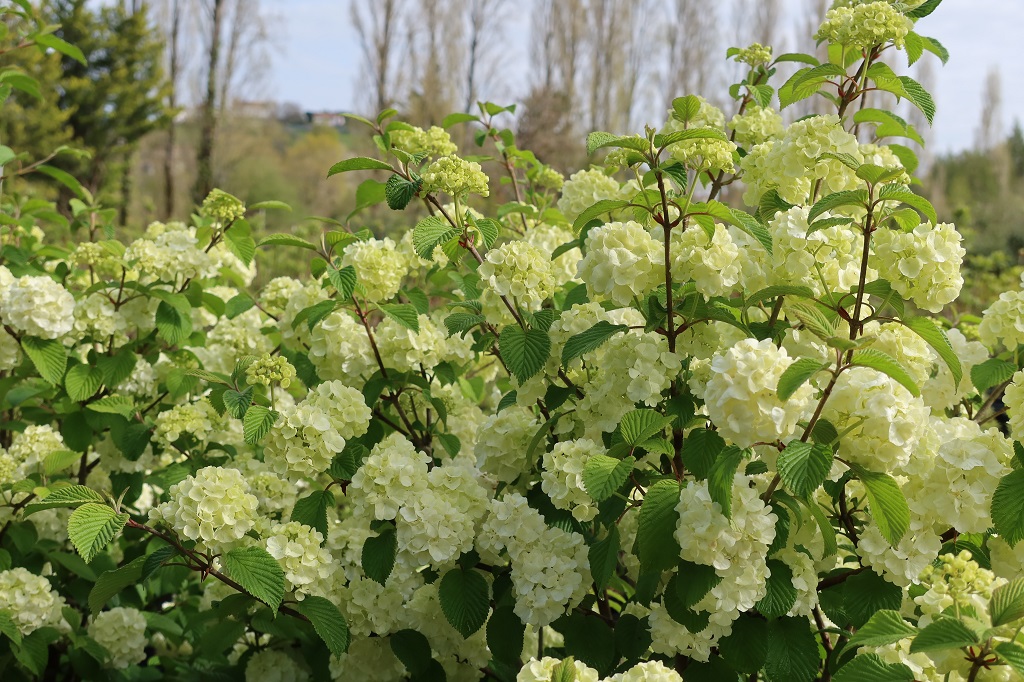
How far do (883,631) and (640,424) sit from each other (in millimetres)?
467

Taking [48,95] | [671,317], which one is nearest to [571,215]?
[671,317]

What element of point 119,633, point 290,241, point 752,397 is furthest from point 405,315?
point 119,633

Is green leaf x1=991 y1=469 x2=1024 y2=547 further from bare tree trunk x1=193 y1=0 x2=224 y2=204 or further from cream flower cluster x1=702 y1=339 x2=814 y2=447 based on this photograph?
bare tree trunk x1=193 y1=0 x2=224 y2=204

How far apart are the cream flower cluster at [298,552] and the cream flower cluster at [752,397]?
91 cm

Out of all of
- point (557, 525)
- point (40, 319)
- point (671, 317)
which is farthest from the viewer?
point (40, 319)

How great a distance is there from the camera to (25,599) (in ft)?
7.11

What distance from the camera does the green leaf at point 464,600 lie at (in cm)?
166

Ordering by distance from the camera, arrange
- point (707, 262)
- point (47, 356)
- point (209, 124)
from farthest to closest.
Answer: point (209, 124) < point (47, 356) < point (707, 262)

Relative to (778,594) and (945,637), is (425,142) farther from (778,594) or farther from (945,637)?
(945,637)

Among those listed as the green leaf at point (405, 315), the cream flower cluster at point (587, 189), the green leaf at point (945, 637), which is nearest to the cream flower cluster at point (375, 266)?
the green leaf at point (405, 315)

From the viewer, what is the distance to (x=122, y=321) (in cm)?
239

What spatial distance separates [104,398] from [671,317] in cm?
169

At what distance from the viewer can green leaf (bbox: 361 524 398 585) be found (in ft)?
5.56

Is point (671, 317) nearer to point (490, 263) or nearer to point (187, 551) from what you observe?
point (490, 263)
